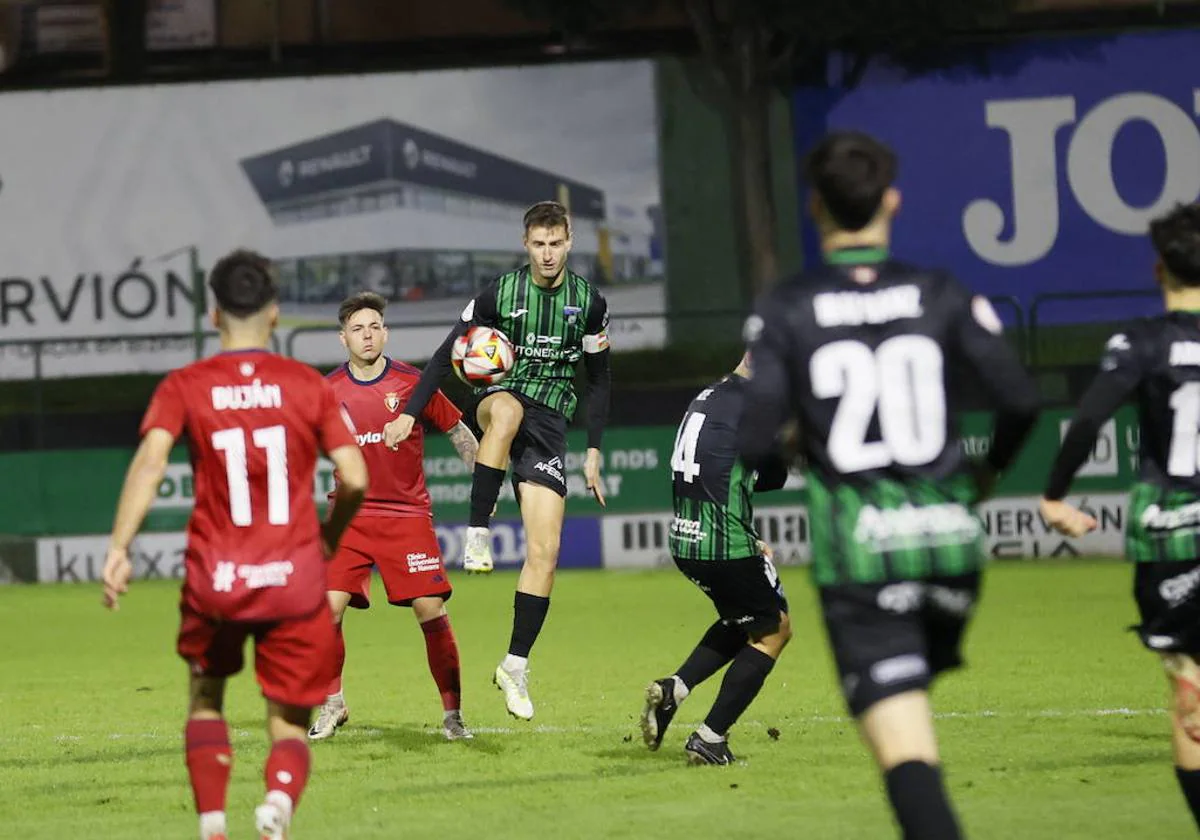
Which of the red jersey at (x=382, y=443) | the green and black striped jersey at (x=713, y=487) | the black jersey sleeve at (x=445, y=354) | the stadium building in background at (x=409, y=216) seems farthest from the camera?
the stadium building in background at (x=409, y=216)

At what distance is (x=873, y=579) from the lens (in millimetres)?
4805

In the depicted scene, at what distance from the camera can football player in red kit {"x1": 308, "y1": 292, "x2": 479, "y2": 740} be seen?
31.0 ft

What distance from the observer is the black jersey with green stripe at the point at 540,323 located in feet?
31.8

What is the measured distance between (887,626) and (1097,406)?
1.35 m

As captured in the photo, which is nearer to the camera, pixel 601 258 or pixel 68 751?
pixel 68 751

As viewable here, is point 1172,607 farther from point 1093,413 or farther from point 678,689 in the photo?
point 678,689

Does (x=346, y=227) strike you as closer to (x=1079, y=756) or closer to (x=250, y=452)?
(x=1079, y=756)

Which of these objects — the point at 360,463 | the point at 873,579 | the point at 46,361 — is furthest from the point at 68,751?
the point at 46,361

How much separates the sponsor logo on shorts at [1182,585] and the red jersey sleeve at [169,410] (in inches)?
115

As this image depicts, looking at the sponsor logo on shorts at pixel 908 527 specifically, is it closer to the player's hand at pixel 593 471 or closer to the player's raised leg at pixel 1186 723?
the player's raised leg at pixel 1186 723

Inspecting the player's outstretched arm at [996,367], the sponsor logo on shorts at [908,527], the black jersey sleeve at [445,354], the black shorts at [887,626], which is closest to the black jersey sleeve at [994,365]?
the player's outstretched arm at [996,367]

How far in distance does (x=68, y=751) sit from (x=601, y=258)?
15.5 meters

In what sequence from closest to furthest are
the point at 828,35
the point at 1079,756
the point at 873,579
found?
1. the point at 873,579
2. the point at 1079,756
3. the point at 828,35

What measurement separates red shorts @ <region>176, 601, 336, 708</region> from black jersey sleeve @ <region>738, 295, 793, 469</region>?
5.81 ft
